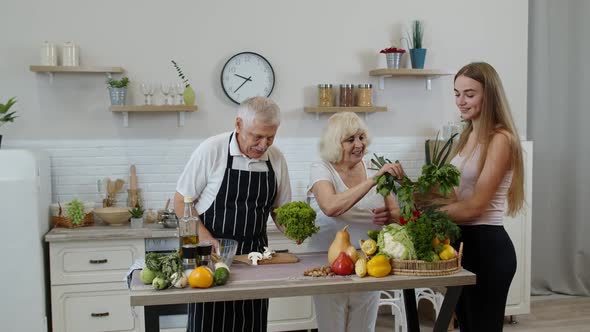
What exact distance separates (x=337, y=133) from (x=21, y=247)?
92.4 inches

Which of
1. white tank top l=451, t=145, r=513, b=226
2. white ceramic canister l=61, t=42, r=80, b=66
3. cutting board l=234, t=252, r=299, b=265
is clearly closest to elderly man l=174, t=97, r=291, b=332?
cutting board l=234, t=252, r=299, b=265

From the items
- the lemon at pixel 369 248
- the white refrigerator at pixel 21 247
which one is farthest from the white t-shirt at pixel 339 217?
the white refrigerator at pixel 21 247

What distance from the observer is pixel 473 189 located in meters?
2.83

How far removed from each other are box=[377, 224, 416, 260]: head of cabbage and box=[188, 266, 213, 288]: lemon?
2.34ft

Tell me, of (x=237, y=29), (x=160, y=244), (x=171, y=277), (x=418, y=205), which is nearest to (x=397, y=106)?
(x=237, y=29)

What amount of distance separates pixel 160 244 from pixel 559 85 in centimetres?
376

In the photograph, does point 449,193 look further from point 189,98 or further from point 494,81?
point 189,98

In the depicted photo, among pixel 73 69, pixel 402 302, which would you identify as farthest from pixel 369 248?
pixel 73 69

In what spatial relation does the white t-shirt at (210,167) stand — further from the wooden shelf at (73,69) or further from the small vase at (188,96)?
the wooden shelf at (73,69)

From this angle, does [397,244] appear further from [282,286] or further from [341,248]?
[282,286]

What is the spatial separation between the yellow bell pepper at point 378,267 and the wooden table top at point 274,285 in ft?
0.07

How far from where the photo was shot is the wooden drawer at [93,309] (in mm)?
4402

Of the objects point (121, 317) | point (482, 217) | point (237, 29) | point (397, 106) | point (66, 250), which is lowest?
point (121, 317)

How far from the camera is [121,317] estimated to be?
4.48 meters
